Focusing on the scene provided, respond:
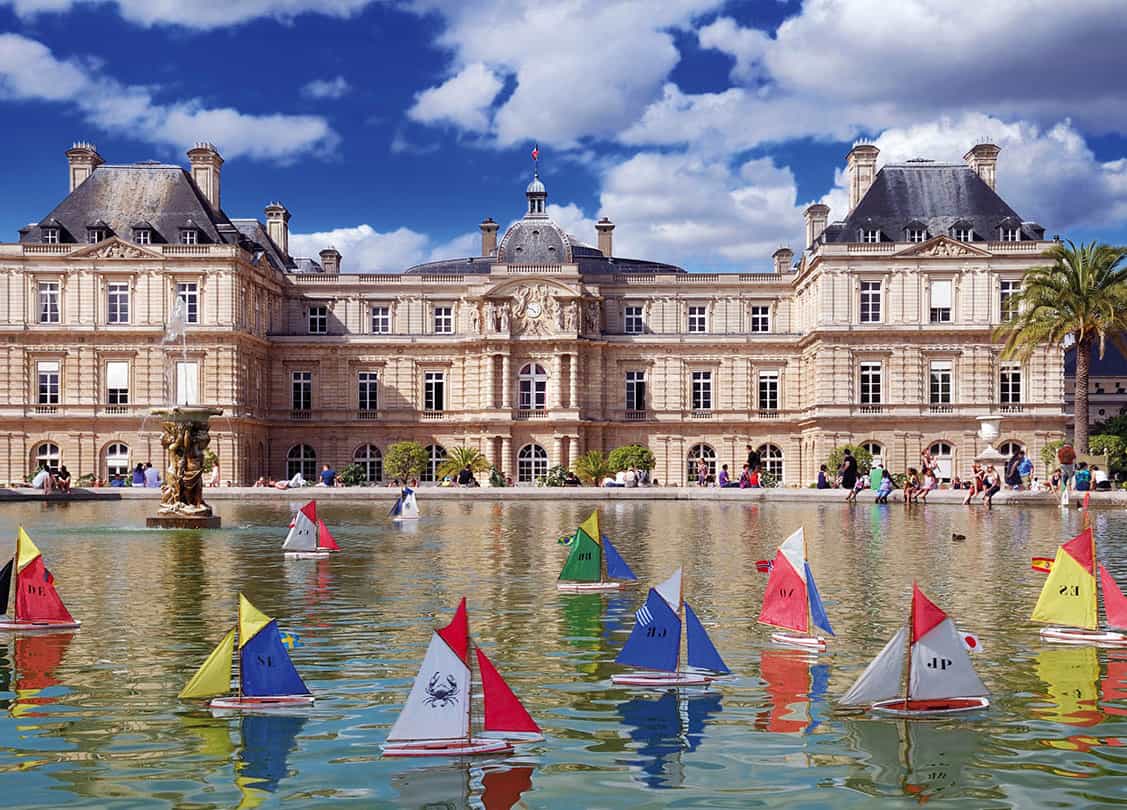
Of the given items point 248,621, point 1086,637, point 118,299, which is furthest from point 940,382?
point 248,621

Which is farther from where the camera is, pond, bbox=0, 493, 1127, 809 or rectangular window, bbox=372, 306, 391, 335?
rectangular window, bbox=372, 306, 391, 335

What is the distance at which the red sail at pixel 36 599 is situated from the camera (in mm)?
13859

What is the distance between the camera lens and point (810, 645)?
12.9 metres

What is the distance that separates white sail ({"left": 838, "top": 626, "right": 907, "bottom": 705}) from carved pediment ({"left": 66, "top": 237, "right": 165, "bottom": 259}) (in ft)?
183

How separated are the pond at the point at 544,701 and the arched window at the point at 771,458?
44.2 m

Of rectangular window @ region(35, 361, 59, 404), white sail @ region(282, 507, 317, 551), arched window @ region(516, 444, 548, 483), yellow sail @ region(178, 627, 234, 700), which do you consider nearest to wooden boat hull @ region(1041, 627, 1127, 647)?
yellow sail @ region(178, 627, 234, 700)

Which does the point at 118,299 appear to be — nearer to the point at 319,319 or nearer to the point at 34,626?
the point at 319,319

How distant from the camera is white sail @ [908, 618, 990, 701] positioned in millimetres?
9906

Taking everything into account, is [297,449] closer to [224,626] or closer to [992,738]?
[224,626]

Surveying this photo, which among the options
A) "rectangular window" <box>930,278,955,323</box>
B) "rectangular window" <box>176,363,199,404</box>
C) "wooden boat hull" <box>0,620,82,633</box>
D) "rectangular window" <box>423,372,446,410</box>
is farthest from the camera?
"rectangular window" <box>423,372,446,410</box>

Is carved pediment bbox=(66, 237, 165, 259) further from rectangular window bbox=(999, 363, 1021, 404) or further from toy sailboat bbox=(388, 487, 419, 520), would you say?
rectangular window bbox=(999, 363, 1021, 404)

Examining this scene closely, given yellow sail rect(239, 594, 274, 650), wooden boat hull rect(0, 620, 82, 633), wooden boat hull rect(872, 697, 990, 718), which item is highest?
yellow sail rect(239, 594, 274, 650)

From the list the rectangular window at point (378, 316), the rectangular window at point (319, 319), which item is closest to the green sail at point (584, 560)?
the rectangular window at point (378, 316)

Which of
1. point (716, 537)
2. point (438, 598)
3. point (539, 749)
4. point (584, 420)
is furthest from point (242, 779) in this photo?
point (584, 420)
